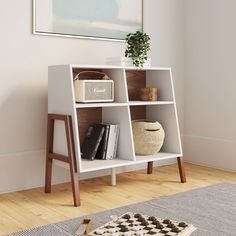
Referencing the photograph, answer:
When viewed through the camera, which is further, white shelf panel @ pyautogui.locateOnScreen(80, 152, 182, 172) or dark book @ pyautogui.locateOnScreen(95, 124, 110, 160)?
dark book @ pyautogui.locateOnScreen(95, 124, 110, 160)

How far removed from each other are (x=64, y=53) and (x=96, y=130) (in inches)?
22.5

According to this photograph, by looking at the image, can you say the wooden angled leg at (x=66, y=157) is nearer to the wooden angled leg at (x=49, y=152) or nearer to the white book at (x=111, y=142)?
the wooden angled leg at (x=49, y=152)

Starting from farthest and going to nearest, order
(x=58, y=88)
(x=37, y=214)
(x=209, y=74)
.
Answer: (x=209, y=74)
(x=58, y=88)
(x=37, y=214)

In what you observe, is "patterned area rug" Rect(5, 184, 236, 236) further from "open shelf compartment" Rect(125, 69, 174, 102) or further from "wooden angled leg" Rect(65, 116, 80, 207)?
"open shelf compartment" Rect(125, 69, 174, 102)

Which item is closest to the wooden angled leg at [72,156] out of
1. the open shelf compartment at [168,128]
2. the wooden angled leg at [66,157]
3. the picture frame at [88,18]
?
the wooden angled leg at [66,157]

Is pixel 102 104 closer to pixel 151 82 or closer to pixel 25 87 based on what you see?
pixel 25 87

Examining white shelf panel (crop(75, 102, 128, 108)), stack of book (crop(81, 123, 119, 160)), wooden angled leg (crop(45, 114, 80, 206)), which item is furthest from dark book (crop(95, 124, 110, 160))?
wooden angled leg (crop(45, 114, 80, 206))

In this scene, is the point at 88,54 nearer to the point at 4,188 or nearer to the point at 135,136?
the point at 135,136

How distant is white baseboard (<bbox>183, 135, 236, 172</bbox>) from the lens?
302 centimetres

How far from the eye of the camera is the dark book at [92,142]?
2.41m

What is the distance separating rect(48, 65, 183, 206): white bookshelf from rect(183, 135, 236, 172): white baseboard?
1.91 feet

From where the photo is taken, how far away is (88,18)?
2668 millimetres

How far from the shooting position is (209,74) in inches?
124

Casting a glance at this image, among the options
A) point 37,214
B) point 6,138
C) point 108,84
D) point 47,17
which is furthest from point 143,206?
point 47,17
